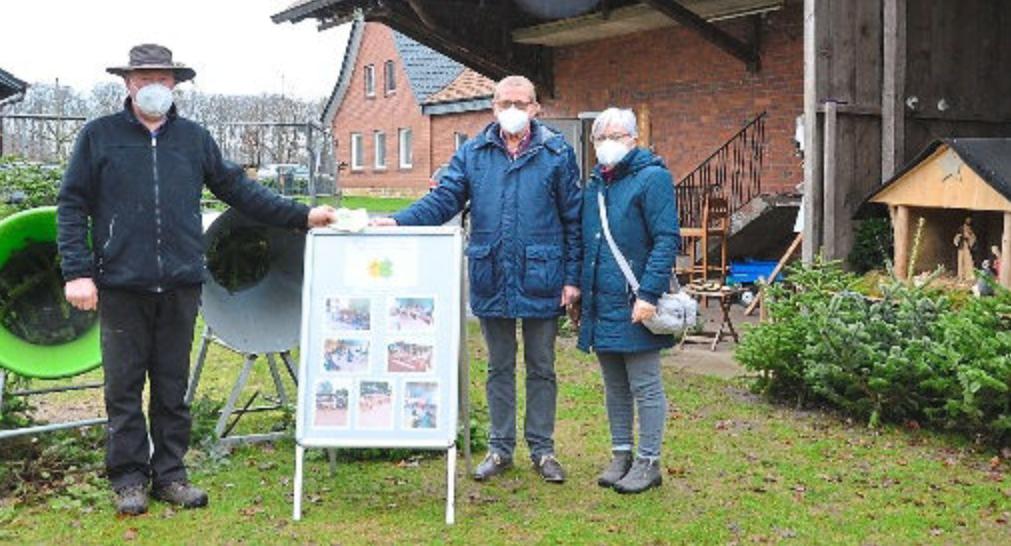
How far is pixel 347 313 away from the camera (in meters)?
5.10

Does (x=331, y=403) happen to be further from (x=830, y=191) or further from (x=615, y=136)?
(x=830, y=191)

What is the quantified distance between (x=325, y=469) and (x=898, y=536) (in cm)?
267

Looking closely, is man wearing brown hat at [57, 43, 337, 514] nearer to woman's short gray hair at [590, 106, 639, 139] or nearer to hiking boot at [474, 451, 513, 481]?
hiking boot at [474, 451, 513, 481]

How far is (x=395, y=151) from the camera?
36281 mm

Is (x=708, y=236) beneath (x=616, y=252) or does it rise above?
above

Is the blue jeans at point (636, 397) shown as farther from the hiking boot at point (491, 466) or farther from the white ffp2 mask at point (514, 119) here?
the white ffp2 mask at point (514, 119)

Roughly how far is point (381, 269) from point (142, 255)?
38.9 inches

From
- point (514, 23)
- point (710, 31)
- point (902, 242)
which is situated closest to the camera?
point (902, 242)

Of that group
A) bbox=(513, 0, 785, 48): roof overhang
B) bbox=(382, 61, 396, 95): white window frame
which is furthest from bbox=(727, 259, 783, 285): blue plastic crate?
bbox=(382, 61, 396, 95): white window frame

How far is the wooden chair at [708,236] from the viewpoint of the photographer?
1364 centimetres

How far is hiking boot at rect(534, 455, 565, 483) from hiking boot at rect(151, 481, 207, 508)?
153 centimetres

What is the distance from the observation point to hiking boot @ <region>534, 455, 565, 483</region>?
18.1 ft

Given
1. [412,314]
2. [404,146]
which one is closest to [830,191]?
[412,314]

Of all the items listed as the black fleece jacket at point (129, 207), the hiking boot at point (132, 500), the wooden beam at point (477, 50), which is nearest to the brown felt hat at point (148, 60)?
the black fleece jacket at point (129, 207)
